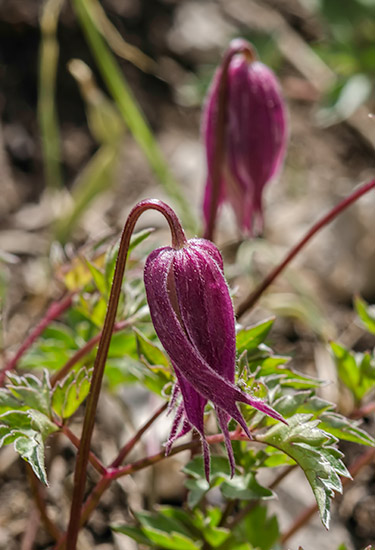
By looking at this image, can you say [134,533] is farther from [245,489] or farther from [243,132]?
[243,132]

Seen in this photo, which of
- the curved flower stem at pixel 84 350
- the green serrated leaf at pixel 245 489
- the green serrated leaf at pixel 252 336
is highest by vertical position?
the green serrated leaf at pixel 252 336

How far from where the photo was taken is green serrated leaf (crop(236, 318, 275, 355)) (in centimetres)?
138

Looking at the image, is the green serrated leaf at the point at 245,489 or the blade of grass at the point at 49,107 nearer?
the green serrated leaf at the point at 245,489

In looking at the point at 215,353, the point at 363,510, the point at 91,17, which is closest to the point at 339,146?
the point at 91,17

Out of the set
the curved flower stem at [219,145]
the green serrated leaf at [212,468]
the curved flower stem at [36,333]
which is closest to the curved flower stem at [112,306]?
the green serrated leaf at [212,468]

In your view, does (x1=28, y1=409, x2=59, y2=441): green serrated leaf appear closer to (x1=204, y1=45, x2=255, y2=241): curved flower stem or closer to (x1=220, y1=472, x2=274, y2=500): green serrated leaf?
(x1=220, y1=472, x2=274, y2=500): green serrated leaf

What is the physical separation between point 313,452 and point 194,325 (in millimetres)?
251

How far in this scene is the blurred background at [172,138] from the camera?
2.73m

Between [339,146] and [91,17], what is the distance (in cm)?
131

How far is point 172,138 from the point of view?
3521mm

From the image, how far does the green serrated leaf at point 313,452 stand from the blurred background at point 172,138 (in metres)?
0.99

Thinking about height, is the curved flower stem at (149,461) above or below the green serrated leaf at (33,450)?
below

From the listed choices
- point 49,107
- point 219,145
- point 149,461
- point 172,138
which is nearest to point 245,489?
point 149,461

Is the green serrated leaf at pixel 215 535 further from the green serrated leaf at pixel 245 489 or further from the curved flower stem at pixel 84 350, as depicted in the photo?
the curved flower stem at pixel 84 350
